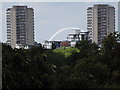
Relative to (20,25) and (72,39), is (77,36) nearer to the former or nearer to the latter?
(72,39)

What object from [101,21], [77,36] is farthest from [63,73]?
[101,21]

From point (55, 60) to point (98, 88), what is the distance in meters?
9.28

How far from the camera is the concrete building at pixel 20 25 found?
199ft

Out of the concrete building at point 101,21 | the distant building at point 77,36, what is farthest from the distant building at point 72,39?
the concrete building at point 101,21

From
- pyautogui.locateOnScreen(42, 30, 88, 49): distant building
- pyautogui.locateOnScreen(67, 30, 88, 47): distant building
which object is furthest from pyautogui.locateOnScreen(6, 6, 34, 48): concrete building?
pyautogui.locateOnScreen(67, 30, 88, 47): distant building

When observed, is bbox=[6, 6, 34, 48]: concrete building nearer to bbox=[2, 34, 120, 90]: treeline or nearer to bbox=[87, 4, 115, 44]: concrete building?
bbox=[87, 4, 115, 44]: concrete building

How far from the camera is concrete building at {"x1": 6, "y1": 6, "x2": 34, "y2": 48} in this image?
6078cm

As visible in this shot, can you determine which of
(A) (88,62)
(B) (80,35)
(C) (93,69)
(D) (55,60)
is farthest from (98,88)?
(B) (80,35)

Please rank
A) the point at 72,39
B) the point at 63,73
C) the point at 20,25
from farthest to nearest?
the point at 20,25
the point at 72,39
the point at 63,73

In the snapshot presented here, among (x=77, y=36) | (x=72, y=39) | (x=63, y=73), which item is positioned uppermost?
(x=77, y=36)

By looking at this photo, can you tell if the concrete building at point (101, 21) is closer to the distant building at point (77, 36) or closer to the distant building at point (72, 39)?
the distant building at point (77, 36)

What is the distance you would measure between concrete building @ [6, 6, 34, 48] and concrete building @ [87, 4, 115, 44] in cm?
1041

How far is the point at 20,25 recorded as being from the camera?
61.3 meters

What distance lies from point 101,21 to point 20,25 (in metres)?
13.6
